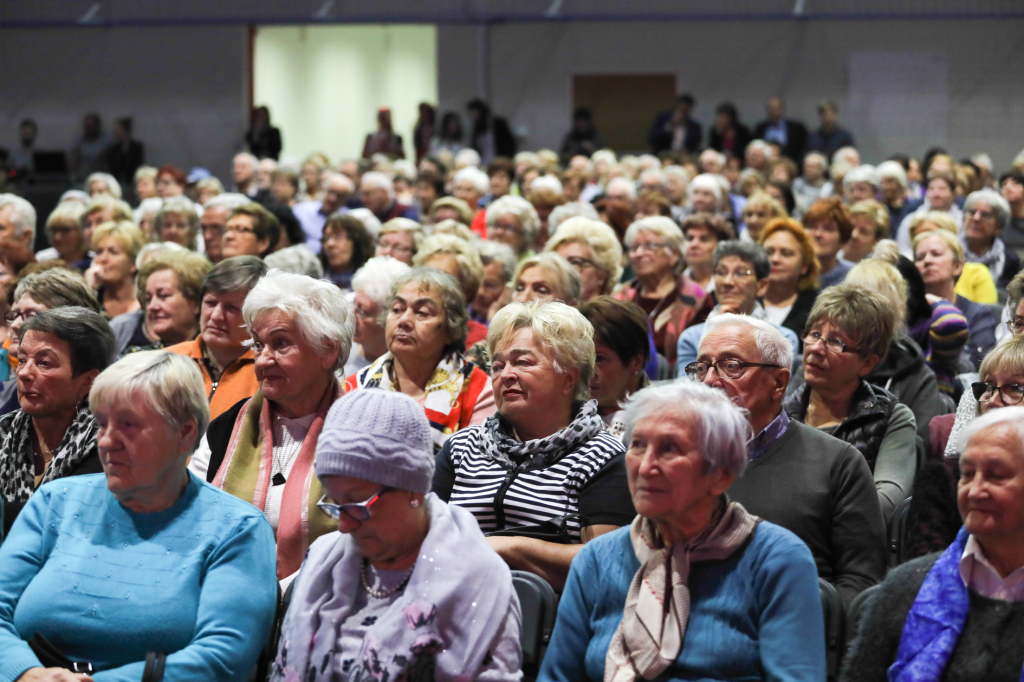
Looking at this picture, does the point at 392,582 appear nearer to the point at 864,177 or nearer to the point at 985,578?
the point at 985,578

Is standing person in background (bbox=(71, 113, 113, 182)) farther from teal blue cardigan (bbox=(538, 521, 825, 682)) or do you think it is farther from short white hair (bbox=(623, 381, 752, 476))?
teal blue cardigan (bbox=(538, 521, 825, 682))

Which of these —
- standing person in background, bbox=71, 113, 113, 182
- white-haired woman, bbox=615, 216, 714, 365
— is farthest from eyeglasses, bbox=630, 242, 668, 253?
standing person in background, bbox=71, 113, 113, 182

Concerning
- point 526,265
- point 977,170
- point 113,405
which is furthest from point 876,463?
point 977,170

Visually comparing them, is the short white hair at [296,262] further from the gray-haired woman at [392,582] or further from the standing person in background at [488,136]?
the standing person in background at [488,136]

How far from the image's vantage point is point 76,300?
14.3ft

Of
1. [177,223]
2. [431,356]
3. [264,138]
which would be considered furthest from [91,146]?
[431,356]

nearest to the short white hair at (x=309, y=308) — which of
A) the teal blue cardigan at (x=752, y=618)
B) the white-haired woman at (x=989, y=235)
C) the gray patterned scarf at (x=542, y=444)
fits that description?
the gray patterned scarf at (x=542, y=444)

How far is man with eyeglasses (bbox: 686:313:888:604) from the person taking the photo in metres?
3.04

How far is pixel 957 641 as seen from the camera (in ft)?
7.43

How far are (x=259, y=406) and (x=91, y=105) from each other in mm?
16481

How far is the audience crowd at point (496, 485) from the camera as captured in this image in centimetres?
237

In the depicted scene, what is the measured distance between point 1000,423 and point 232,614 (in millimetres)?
1652

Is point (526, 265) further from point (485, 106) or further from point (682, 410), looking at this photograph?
point (485, 106)

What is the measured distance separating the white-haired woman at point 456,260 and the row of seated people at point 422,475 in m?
1.33
